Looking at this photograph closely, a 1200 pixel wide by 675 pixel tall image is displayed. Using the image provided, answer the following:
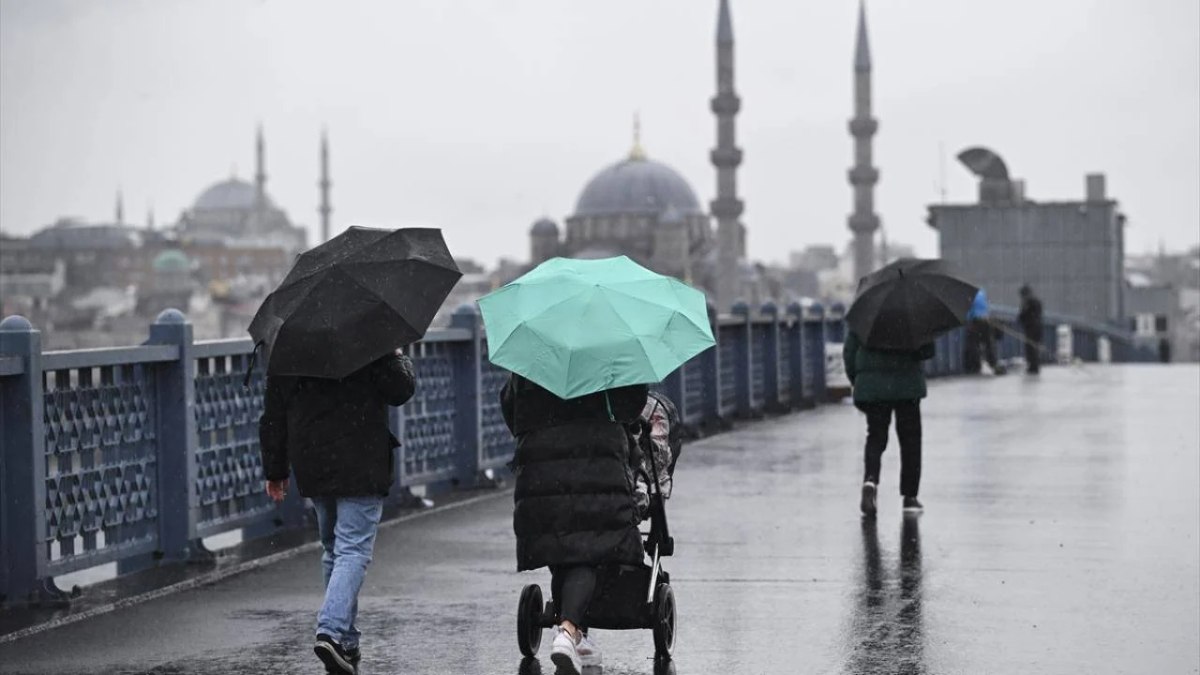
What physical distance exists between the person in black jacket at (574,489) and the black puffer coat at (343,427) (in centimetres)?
49

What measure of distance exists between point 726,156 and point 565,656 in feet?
367

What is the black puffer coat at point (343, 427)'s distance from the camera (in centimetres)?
694

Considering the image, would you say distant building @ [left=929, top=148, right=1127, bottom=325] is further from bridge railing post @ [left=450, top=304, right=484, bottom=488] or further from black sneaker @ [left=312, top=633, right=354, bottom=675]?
black sneaker @ [left=312, top=633, right=354, bottom=675]

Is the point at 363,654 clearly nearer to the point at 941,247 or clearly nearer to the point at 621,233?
the point at 941,247

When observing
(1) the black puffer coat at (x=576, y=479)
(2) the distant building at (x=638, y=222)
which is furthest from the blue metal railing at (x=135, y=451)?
(2) the distant building at (x=638, y=222)

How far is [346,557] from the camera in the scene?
701 cm

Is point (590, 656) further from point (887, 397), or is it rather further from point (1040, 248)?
point (1040, 248)

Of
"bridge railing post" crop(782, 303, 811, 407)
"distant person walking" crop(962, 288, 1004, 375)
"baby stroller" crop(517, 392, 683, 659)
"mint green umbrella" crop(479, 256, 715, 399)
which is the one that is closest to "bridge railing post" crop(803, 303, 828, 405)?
"bridge railing post" crop(782, 303, 811, 407)

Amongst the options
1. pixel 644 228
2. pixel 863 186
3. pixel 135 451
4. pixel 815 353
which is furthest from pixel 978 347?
pixel 644 228

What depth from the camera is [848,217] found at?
12038 cm

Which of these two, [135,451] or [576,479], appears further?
[135,451]

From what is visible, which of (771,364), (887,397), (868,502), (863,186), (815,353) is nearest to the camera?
(887,397)

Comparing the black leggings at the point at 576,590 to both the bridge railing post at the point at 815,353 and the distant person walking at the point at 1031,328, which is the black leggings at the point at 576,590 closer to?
the bridge railing post at the point at 815,353

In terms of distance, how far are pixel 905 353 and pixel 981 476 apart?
3.37 metres
